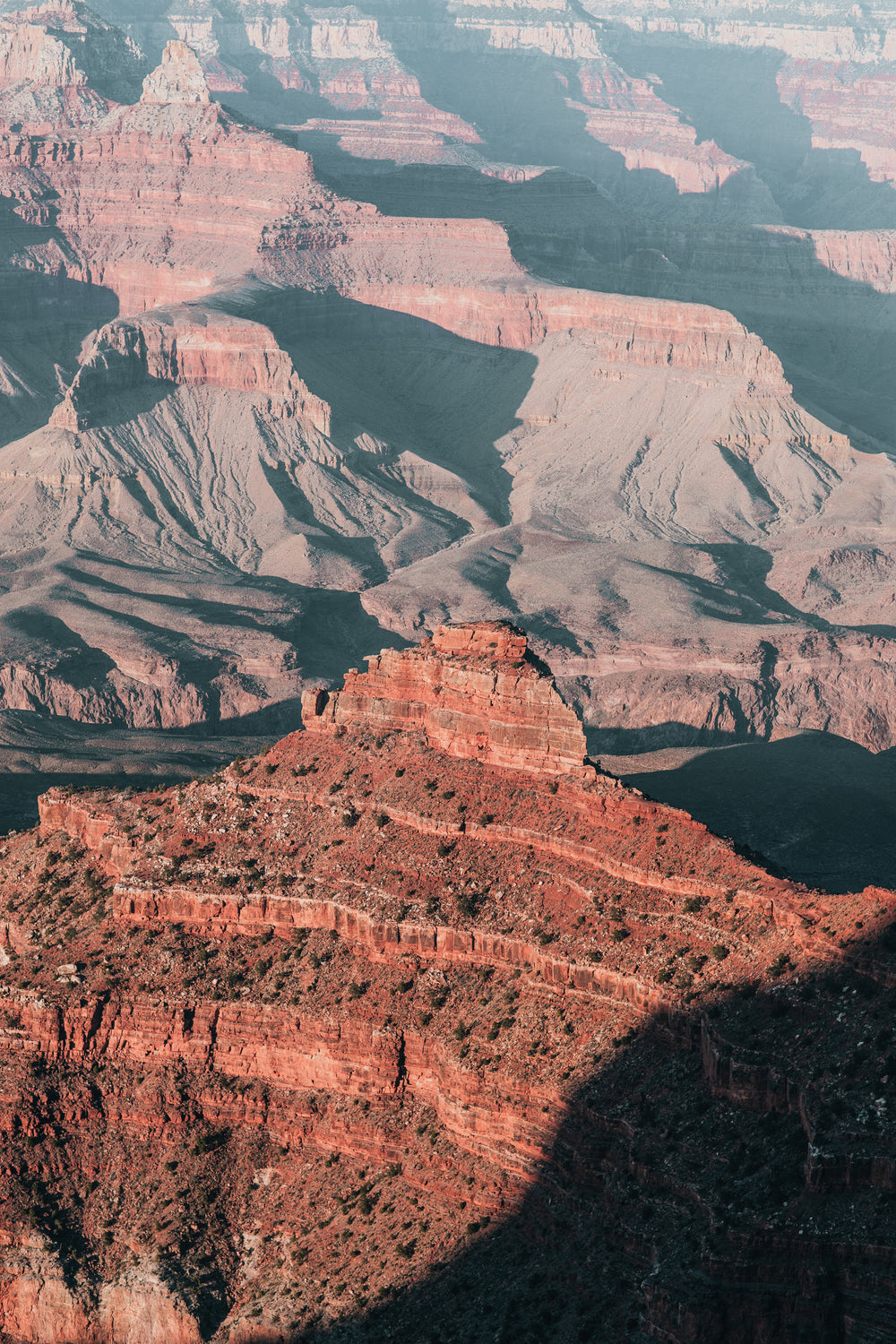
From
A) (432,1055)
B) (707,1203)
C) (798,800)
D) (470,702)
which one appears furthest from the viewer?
(798,800)

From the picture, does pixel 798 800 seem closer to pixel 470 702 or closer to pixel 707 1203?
pixel 470 702

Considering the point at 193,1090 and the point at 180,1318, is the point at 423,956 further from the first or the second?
the point at 180,1318

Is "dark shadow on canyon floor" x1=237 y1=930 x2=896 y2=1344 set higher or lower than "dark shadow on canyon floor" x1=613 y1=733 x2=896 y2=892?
higher

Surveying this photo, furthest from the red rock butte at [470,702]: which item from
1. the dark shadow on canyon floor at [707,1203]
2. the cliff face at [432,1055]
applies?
the dark shadow on canyon floor at [707,1203]

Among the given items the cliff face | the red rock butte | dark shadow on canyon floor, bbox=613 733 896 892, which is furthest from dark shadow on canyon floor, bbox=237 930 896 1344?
dark shadow on canyon floor, bbox=613 733 896 892

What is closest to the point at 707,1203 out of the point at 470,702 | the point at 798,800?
the point at 470,702

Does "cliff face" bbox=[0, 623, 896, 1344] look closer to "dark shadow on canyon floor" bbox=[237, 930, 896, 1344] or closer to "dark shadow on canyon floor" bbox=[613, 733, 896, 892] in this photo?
"dark shadow on canyon floor" bbox=[237, 930, 896, 1344]

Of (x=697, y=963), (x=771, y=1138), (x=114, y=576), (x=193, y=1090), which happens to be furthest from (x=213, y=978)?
(x=114, y=576)
